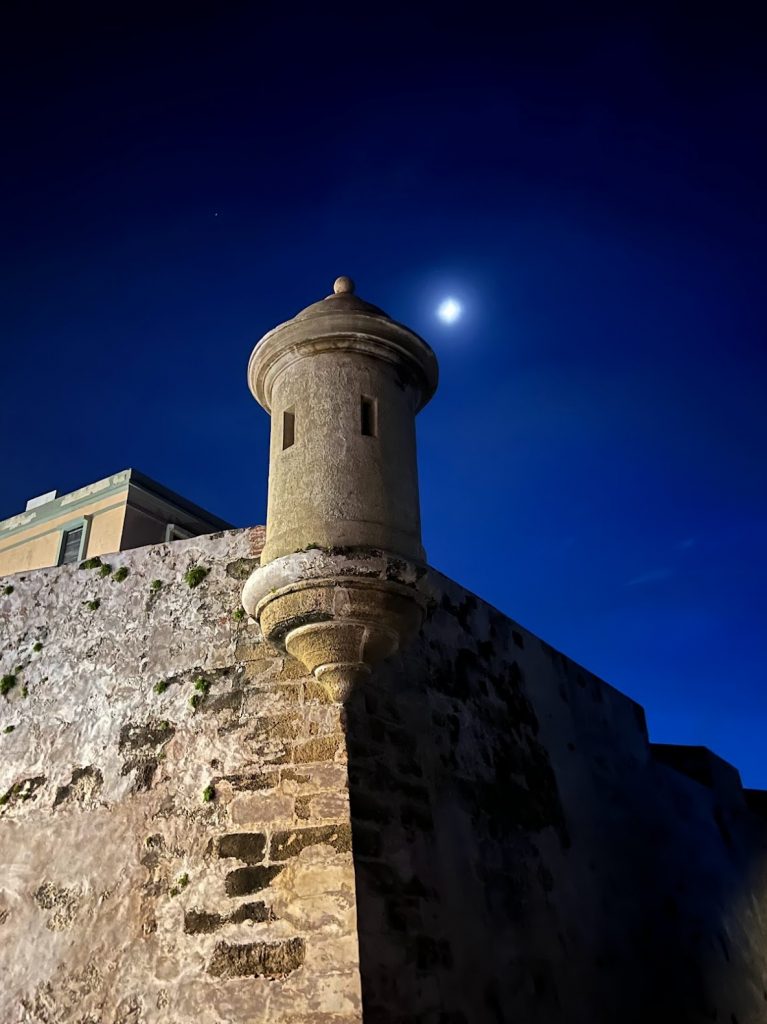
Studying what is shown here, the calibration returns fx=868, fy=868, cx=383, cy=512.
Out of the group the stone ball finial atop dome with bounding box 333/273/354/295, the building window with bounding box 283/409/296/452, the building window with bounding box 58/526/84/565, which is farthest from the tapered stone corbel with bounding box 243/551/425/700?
the building window with bounding box 58/526/84/565

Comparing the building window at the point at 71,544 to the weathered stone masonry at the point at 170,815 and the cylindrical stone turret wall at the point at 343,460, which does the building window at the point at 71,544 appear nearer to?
the weathered stone masonry at the point at 170,815

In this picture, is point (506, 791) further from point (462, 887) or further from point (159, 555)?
point (159, 555)

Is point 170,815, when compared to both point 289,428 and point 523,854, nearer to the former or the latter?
point 289,428

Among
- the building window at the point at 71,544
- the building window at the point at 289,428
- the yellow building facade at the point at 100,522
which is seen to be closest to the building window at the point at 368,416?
the building window at the point at 289,428

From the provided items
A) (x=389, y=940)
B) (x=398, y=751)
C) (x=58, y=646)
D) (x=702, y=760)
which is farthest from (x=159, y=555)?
(x=702, y=760)

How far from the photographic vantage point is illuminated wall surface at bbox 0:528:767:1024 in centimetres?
443

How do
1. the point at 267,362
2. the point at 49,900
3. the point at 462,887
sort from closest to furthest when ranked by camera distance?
the point at 49,900
the point at 462,887
the point at 267,362

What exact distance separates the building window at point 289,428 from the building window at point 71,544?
30.9 feet

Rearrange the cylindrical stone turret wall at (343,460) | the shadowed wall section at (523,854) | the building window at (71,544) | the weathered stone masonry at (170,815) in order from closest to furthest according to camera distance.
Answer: the weathered stone masonry at (170,815), the shadowed wall section at (523,854), the cylindrical stone turret wall at (343,460), the building window at (71,544)

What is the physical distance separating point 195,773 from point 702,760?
8.22 metres

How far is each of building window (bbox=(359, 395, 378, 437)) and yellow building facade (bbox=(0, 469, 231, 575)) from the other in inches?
349

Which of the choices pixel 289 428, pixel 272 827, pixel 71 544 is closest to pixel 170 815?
pixel 272 827

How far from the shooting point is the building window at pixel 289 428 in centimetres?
531

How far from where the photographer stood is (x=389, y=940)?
4.48 m
